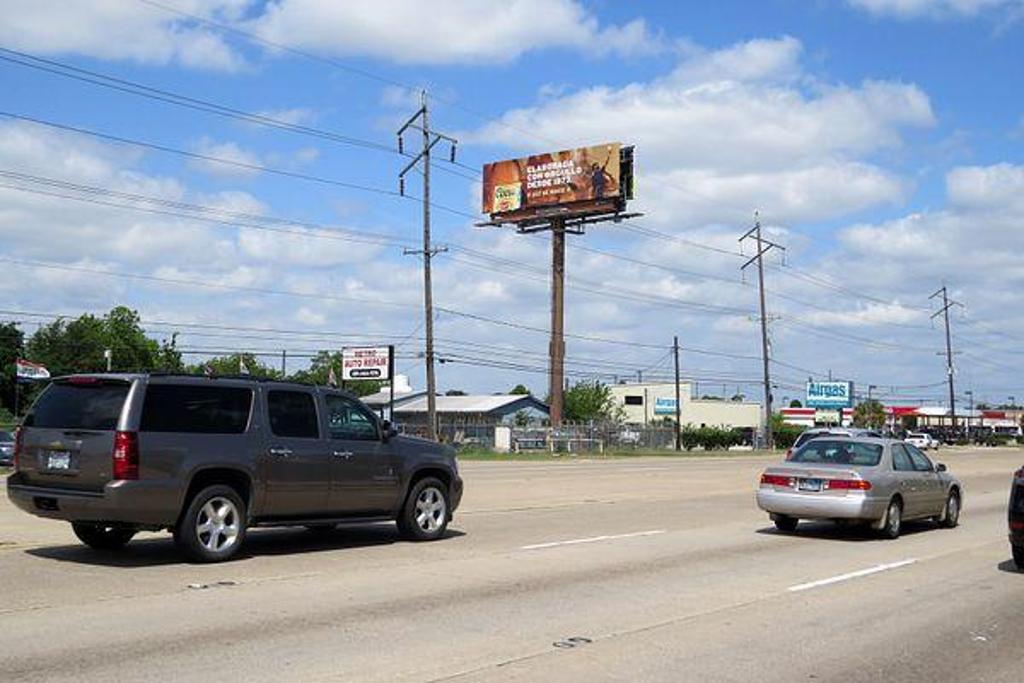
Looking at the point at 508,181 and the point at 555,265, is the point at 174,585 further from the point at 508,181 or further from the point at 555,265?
the point at 508,181

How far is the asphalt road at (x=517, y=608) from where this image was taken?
7582 millimetres

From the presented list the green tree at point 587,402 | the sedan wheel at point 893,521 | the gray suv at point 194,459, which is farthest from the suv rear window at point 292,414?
the green tree at point 587,402

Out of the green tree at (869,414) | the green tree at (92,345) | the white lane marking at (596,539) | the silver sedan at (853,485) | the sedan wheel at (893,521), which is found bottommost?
the white lane marking at (596,539)

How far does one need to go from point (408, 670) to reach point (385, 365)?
57.3m

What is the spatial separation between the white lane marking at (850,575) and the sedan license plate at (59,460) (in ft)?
24.5

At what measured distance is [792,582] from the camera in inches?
464

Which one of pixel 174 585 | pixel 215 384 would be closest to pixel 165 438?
pixel 215 384

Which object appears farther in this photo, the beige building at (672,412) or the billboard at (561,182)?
the beige building at (672,412)

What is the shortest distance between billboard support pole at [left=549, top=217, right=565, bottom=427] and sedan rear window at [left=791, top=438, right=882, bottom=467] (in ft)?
184

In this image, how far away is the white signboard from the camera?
211 feet

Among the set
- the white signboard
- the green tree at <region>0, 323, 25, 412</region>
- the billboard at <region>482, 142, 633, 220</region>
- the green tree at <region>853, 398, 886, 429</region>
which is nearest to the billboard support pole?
the billboard at <region>482, 142, 633, 220</region>

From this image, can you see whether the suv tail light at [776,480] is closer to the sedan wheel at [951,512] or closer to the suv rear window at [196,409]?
the sedan wheel at [951,512]

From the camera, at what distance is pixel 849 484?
1572cm

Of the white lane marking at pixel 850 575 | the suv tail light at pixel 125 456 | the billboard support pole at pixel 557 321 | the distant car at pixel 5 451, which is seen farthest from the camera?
the billboard support pole at pixel 557 321
